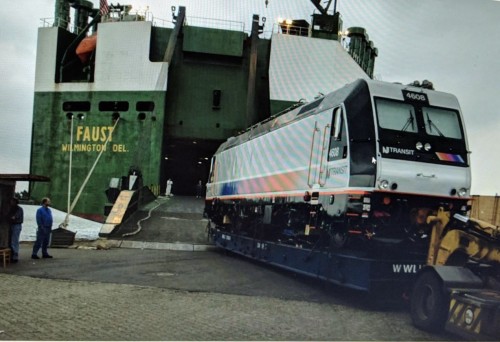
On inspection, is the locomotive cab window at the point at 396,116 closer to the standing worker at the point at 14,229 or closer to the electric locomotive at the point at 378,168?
the electric locomotive at the point at 378,168

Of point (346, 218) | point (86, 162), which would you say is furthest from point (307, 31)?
point (346, 218)

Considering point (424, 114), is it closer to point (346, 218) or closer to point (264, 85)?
point (346, 218)

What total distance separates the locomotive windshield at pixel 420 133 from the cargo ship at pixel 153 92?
21770 mm

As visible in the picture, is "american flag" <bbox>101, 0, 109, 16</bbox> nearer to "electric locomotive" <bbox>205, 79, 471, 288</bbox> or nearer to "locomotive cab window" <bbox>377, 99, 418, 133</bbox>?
"electric locomotive" <bbox>205, 79, 471, 288</bbox>

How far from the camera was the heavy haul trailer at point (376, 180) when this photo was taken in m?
8.42

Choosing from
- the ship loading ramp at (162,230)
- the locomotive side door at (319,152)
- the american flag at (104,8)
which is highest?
the american flag at (104,8)

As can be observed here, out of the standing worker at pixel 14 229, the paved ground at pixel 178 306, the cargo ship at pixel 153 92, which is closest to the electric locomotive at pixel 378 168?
the paved ground at pixel 178 306

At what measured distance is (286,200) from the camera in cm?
1166

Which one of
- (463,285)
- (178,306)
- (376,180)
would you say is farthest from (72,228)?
(463,285)

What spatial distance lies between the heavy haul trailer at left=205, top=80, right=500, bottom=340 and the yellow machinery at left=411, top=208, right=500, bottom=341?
0.73 m

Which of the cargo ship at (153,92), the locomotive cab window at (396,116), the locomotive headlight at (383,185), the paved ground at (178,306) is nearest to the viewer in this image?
the paved ground at (178,306)

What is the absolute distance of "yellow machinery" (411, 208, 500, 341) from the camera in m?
6.12

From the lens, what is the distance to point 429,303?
705cm

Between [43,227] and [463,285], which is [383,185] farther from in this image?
[43,227]
